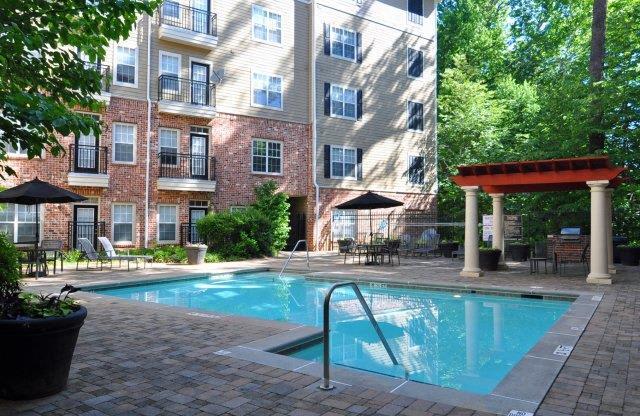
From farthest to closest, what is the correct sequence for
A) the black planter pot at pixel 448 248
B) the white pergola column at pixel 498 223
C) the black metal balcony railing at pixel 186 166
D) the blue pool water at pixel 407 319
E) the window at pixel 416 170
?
the window at pixel 416 170 < the black planter pot at pixel 448 248 < the black metal balcony railing at pixel 186 166 < the white pergola column at pixel 498 223 < the blue pool water at pixel 407 319

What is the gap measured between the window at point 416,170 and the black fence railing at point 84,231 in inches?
637

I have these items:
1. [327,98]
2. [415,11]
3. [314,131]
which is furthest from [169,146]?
[415,11]

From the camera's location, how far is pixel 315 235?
76.5 feet

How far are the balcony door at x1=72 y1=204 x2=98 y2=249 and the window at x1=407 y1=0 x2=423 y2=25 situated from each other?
19369 millimetres

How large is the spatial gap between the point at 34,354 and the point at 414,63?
1056 inches

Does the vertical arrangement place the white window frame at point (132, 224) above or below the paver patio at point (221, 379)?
above

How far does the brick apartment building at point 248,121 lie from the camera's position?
18484mm

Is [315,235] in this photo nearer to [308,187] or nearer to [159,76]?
→ [308,187]

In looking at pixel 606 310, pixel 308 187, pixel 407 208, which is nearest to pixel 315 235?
pixel 308 187

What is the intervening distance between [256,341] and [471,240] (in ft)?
28.0

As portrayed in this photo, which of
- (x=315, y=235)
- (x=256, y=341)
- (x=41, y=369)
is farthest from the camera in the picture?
(x=315, y=235)

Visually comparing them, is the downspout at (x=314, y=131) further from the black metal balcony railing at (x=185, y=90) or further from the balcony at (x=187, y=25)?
the black metal balcony railing at (x=185, y=90)

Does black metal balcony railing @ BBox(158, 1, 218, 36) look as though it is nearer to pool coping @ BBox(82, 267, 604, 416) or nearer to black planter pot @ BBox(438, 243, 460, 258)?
black planter pot @ BBox(438, 243, 460, 258)

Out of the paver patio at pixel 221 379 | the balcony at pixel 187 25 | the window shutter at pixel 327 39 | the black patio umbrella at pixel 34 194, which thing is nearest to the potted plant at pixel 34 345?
the paver patio at pixel 221 379
